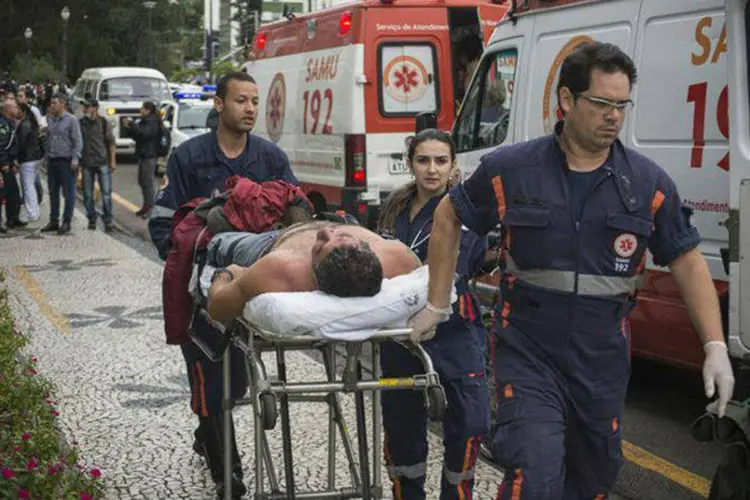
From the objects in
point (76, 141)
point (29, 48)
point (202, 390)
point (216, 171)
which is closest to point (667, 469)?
point (202, 390)

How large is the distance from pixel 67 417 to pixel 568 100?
13.2ft

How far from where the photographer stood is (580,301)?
12.5 feet

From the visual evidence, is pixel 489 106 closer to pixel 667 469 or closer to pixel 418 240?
pixel 667 469

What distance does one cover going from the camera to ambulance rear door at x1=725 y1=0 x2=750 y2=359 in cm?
566

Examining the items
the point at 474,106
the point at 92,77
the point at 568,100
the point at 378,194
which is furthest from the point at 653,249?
the point at 92,77

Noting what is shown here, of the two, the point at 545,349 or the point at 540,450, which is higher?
the point at 545,349

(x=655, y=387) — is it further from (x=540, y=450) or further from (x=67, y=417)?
(x=540, y=450)

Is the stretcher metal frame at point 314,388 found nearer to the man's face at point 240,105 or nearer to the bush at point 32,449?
the bush at point 32,449

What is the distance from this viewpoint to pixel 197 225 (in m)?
5.20

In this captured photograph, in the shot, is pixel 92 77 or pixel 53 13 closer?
pixel 92 77

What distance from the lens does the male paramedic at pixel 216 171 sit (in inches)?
216

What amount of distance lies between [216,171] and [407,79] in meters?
6.77

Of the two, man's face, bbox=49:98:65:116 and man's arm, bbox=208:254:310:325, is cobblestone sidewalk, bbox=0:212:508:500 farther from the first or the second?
man's face, bbox=49:98:65:116

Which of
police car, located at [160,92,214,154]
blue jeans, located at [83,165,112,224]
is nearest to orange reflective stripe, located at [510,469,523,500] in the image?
blue jeans, located at [83,165,112,224]
